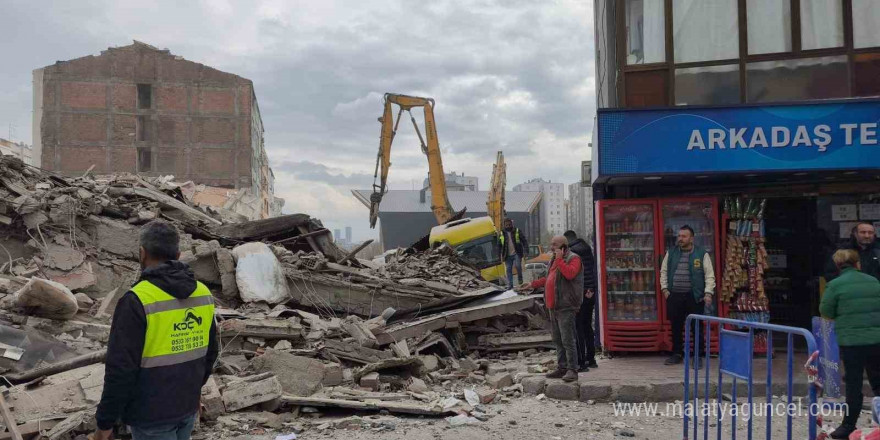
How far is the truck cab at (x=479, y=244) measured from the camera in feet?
59.4

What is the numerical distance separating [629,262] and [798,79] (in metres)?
3.56

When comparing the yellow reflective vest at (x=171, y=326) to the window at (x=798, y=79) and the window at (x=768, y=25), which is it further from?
the window at (x=768, y=25)

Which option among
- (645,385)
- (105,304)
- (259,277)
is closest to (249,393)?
(105,304)

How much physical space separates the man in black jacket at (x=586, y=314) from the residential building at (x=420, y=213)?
44.2 meters

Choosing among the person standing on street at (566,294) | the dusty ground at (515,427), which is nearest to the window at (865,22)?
the person standing on street at (566,294)

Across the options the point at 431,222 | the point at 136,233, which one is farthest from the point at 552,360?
the point at 431,222

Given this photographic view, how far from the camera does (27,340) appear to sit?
287 inches

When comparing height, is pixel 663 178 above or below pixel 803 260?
above

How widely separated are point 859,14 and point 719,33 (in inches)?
75.2

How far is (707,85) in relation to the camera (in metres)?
9.34

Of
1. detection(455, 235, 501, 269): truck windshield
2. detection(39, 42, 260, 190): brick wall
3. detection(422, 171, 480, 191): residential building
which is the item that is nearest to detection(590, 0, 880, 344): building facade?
detection(455, 235, 501, 269): truck windshield

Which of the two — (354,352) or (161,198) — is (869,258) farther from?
(161,198)

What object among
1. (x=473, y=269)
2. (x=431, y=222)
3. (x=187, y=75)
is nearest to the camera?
(x=473, y=269)

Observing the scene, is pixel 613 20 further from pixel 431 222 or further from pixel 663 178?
pixel 431 222
